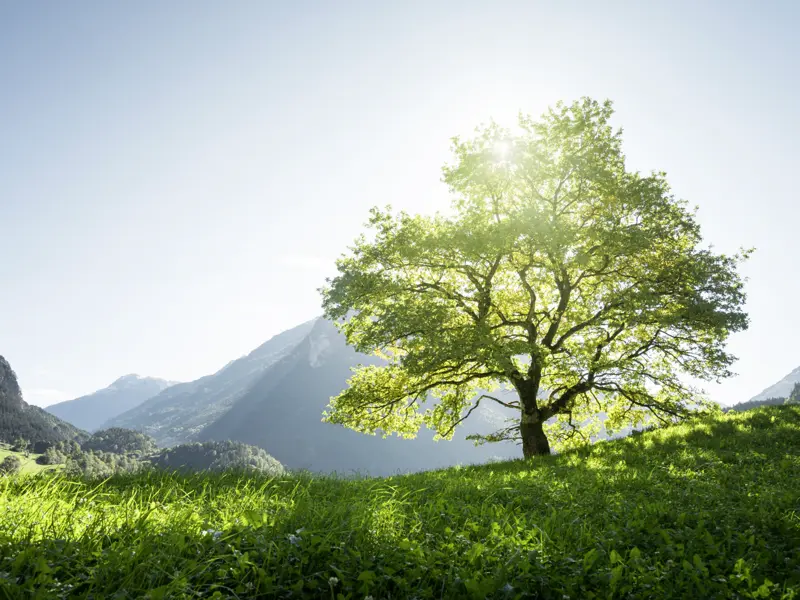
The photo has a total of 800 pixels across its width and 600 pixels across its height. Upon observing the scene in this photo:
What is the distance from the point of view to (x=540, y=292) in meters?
25.1

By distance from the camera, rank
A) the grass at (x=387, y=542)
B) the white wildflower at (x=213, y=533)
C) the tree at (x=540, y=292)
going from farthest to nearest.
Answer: the tree at (x=540, y=292)
the white wildflower at (x=213, y=533)
the grass at (x=387, y=542)

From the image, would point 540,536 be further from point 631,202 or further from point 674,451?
point 631,202

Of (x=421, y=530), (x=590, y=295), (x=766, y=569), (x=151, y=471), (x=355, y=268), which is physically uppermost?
(x=355, y=268)

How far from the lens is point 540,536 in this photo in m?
6.29

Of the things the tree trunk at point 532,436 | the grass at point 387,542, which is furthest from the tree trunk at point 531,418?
the grass at point 387,542

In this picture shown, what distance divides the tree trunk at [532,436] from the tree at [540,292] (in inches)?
2.5

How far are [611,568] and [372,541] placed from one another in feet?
9.04

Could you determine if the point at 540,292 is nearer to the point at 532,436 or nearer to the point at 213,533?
the point at 532,436

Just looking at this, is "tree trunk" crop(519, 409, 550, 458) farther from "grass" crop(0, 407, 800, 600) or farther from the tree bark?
"grass" crop(0, 407, 800, 600)

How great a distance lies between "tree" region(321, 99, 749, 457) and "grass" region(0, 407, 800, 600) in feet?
34.2

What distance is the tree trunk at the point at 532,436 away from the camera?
22.3 meters

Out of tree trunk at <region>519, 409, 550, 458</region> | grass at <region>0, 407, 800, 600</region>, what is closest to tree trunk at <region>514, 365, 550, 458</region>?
tree trunk at <region>519, 409, 550, 458</region>

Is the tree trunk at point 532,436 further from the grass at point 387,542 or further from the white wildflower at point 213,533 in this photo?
the white wildflower at point 213,533

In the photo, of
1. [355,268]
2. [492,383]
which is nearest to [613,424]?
[492,383]
